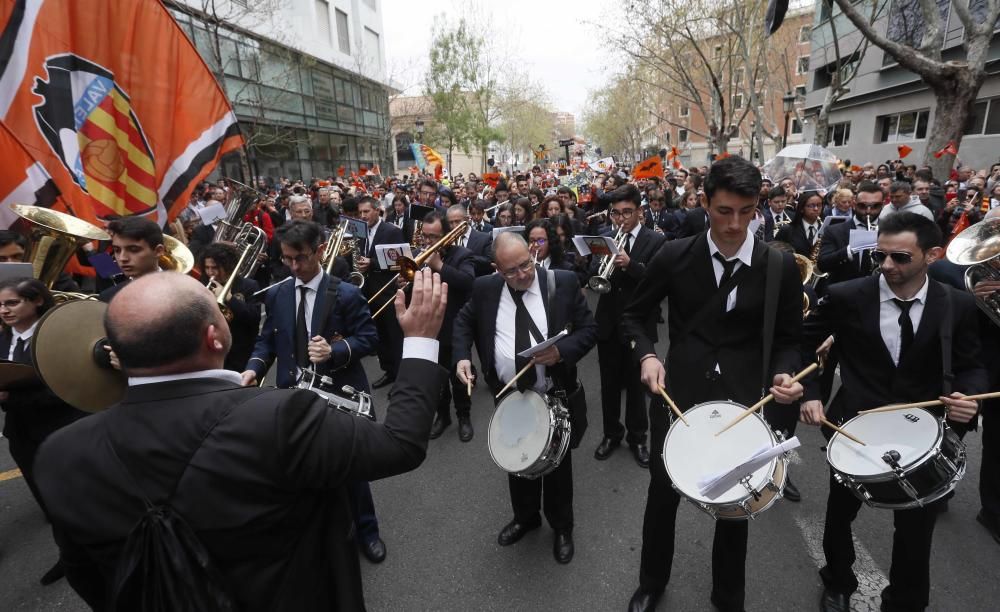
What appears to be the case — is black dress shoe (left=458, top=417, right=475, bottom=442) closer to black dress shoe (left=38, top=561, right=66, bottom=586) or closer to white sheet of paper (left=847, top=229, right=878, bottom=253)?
black dress shoe (left=38, top=561, right=66, bottom=586)

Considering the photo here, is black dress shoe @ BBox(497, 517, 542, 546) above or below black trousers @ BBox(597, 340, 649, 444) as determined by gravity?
below

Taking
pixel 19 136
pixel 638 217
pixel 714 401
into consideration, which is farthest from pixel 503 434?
pixel 19 136

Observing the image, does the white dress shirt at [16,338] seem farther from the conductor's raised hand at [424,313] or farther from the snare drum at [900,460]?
the snare drum at [900,460]

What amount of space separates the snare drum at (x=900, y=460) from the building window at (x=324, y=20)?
32.3 meters

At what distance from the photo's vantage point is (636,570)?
10.3 feet

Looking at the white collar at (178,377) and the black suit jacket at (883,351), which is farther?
the black suit jacket at (883,351)

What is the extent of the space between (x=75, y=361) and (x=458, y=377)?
73.5 inches

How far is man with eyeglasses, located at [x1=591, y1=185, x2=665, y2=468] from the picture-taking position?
439 cm

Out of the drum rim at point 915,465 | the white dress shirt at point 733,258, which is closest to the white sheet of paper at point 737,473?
the drum rim at point 915,465

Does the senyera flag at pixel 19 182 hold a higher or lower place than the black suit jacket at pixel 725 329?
higher

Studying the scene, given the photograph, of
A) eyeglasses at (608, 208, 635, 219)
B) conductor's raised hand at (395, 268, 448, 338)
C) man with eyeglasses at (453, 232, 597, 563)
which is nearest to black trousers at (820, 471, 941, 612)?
man with eyeglasses at (453, 232, 597, 563)

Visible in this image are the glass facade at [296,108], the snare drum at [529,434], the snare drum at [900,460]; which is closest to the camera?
the snare drum at [900,460]

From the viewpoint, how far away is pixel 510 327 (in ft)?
10.6

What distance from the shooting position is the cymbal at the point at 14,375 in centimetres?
270
